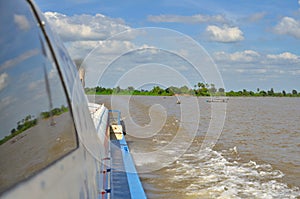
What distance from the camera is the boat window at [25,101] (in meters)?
0.87

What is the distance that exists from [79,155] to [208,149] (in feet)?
36.3

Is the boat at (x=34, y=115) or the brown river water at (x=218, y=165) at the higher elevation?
the boat at (x=34, y=115)

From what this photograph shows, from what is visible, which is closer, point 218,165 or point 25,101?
point 25,101

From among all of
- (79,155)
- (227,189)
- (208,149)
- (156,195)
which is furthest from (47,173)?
(208,149)

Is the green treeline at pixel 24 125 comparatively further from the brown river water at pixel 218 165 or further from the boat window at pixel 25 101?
the brown river water at pixel 218 165

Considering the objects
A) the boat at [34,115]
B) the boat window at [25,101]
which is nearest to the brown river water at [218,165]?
the boat at [34,115]

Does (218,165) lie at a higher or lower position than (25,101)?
lower

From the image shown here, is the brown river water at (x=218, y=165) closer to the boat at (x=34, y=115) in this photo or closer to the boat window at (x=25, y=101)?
the boat at (x=34, y=115)

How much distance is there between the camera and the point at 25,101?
0.95m

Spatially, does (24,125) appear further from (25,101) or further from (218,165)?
(218,165)

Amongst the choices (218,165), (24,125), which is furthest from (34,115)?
(218,165)

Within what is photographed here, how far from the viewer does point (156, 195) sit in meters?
6.88

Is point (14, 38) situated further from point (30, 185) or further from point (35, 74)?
point (30, 185)

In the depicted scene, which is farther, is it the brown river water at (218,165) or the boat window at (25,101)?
the brown river water at (218,165)
